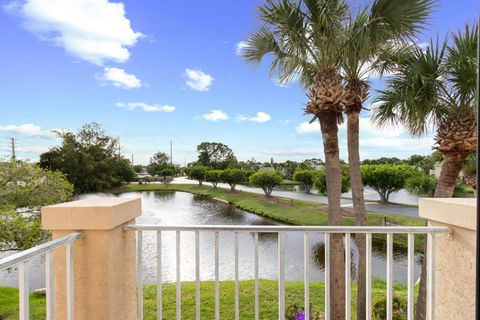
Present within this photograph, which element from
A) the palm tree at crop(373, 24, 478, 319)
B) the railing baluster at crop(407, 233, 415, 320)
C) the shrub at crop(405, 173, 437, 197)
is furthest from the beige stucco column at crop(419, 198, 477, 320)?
the shrub at crop(405, 173, 437, 197)

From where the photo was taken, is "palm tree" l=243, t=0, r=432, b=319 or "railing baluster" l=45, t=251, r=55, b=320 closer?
"railing baluster" l=45, t=251, r=55, b=320

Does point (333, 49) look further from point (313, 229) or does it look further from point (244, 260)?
point (244, 260)

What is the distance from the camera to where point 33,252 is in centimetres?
117

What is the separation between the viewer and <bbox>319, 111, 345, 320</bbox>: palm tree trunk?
159 inches

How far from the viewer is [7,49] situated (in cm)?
337

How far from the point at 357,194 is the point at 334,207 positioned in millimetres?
476

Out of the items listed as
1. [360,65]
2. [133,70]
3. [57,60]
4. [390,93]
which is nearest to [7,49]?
[57,60]

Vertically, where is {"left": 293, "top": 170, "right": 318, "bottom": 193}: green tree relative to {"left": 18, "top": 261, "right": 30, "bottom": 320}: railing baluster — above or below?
below

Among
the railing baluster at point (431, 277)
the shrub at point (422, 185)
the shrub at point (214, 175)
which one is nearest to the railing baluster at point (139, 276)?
the railing baluster at point (431, 277)

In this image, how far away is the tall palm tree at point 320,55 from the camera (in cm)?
394

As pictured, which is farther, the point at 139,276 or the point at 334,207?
the point at 334,207

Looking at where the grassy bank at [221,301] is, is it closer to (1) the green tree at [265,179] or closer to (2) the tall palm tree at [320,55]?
(2) the tall palm tree at [320,55]

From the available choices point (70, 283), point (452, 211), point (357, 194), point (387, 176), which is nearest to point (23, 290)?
point (70, 283)

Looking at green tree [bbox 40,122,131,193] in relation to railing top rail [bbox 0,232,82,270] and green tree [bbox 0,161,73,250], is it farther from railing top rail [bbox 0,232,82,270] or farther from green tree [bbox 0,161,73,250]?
railing top rail [bbox 0,232,82,270]
